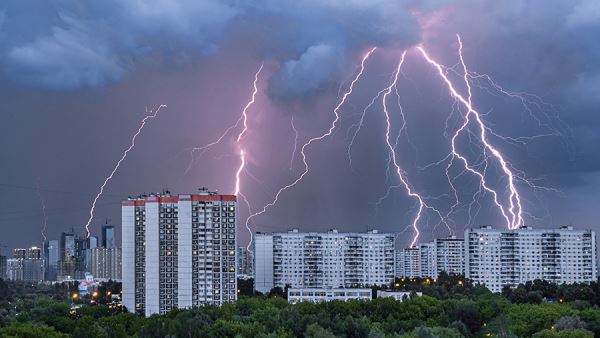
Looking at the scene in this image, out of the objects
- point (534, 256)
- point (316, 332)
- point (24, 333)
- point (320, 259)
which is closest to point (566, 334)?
point (316, 332)

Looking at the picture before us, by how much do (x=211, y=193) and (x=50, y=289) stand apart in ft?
70.4

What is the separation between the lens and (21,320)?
1038 inches

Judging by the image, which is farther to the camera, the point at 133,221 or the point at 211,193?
the point at 133,221

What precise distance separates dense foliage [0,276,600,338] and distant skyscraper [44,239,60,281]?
28.1 m

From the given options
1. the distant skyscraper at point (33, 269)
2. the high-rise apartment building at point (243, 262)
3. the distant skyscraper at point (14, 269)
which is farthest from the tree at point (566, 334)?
the distant skyscraper at point (14, 269)

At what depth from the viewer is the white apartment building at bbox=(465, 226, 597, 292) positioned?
132ft

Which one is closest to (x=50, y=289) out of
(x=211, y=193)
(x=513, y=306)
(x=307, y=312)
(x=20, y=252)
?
(x=20, y=252)

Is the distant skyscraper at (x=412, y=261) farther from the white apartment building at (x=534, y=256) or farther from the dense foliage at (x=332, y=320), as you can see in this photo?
the dense foliage at (x=332, y=320)

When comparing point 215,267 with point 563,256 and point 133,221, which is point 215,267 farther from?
point 563,256

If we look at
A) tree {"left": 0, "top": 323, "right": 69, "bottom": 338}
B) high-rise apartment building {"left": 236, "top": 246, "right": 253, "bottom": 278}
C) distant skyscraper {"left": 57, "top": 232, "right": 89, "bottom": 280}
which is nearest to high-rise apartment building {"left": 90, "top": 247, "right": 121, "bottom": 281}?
distant skyscraper {"left": 57, "top": 232, "right": 89, "bottom": 280}

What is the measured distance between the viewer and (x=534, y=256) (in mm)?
40562

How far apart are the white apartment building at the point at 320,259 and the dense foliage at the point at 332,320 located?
10.3 meters

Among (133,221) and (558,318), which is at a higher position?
(133,221)

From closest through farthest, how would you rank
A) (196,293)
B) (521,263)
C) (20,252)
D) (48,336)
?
1. (48,336)
2. (196,293)
3. (521,263)
4. (20,252)
